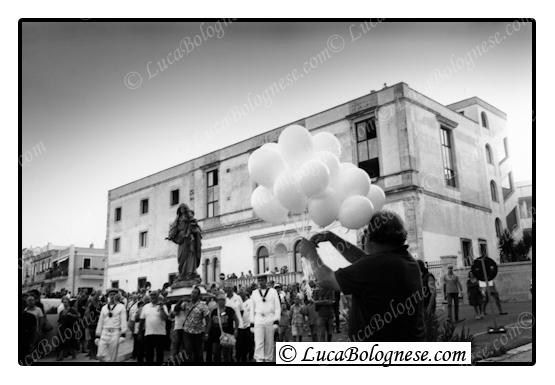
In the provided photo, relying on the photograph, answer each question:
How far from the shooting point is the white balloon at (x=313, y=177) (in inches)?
234

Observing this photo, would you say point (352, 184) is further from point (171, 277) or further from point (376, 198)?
point (171, 277)

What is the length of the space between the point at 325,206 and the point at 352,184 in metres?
0.43

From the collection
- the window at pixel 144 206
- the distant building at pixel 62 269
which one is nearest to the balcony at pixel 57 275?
the distant building at pixel 62 269

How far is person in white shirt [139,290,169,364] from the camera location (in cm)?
816

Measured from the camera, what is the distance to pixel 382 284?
4.16 meters

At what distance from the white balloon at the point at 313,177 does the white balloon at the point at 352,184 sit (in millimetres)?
255

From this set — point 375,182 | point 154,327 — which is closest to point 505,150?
point 375,182

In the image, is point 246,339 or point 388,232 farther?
point 246,339

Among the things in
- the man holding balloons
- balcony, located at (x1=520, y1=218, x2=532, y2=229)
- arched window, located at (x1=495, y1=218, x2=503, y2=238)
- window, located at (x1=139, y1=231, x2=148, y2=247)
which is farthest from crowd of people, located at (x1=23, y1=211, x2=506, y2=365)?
the man holding balloons

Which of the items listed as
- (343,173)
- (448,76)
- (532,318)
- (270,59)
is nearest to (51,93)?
(270,59)

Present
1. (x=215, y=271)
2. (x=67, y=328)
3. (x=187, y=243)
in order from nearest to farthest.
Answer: (x=67, y=328), (x=187, y=243), (x=215, y=271)

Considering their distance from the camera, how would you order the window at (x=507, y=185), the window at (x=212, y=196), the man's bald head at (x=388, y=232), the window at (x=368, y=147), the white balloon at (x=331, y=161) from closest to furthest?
the man's bald head at (x=388, y=232) → the white balloon at (x=331, y=161) → the window at (x=507, y=185) → the window at (x=368, y=147) → the window at (x=212, y=196)

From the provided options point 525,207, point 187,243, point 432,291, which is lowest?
point 432,291

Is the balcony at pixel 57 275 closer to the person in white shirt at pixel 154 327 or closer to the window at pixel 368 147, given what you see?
the person in white shirt at pixel 154 327
